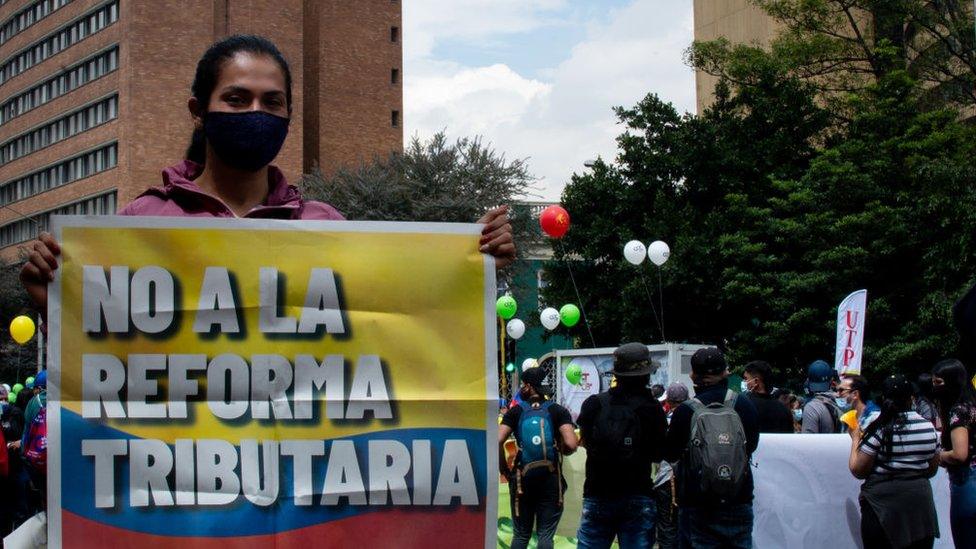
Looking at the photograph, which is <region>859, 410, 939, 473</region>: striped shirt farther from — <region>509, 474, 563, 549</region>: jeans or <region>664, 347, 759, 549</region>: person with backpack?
<region>509, 474, 563, 549</region>: jeans

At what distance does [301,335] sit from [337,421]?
0.22m

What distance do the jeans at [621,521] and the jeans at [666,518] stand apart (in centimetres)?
322

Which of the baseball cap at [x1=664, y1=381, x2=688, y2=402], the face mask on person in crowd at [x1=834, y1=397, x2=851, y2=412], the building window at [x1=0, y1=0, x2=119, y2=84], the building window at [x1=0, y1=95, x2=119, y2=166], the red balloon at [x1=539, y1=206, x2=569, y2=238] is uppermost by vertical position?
the building window at [x1=0, y1=0, x2=119, y2=84]

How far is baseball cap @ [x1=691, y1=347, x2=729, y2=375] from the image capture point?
25.6ft

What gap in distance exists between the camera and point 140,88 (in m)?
66.8

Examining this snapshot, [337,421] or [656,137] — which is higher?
[656,137]

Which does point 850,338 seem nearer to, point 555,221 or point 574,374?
point 555,221

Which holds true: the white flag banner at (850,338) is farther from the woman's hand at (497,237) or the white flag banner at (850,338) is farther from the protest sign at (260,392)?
the protest sign at (260,392)

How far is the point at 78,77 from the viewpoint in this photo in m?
71.6

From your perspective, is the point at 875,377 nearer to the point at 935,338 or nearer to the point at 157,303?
the point at 935,338

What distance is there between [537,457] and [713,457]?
260 centimetres

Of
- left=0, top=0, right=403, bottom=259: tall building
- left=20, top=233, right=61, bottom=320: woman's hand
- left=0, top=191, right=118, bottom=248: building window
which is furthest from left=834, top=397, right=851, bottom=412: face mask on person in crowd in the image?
left=0, top=191, right=118, bottom=248: building window

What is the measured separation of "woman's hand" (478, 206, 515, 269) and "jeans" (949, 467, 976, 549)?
5.74m

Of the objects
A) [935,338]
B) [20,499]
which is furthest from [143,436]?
[935,338]
